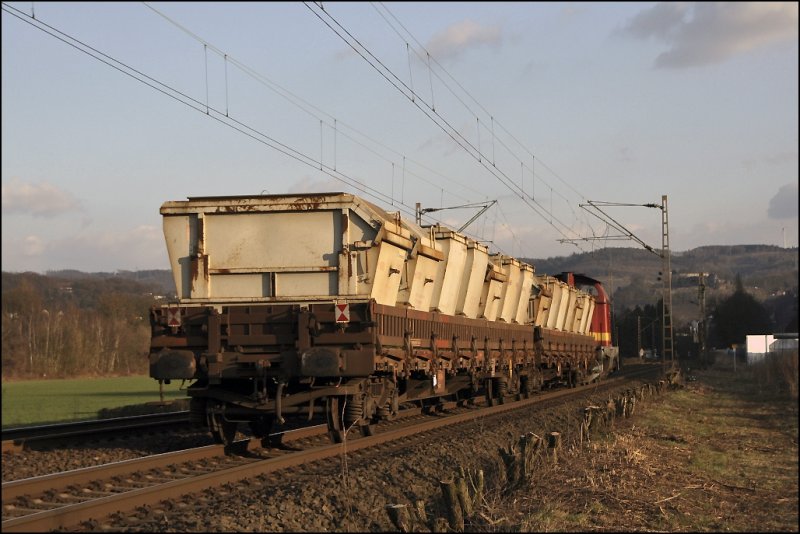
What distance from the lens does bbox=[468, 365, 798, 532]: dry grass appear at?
7.61 m

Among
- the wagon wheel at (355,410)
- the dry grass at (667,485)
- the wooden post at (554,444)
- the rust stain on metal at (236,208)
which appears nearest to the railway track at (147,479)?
the wagon wheel at (355,410)

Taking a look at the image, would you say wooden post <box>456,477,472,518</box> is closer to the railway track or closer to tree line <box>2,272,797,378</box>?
the railway track

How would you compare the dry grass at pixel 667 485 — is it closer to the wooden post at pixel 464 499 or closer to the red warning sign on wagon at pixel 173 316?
the wooden post at pixel 464 499

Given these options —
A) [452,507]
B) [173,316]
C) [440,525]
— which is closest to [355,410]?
[173,316]

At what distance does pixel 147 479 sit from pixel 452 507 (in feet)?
14.5

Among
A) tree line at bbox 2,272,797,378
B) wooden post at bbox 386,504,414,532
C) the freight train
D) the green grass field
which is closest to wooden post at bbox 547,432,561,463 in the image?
the freight train

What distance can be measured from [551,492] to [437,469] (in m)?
2.66

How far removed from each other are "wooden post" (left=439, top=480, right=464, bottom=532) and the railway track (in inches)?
127

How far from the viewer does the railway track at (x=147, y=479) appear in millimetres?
8203

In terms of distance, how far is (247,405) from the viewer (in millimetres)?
12500

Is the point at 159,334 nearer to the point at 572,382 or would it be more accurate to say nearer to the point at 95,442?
the point at 95,442


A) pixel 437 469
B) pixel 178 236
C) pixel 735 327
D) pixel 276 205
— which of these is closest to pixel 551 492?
pixel 437 469

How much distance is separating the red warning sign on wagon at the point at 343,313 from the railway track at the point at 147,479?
1965 millimetres

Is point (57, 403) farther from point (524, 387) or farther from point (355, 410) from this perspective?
→ point (355, 410)
